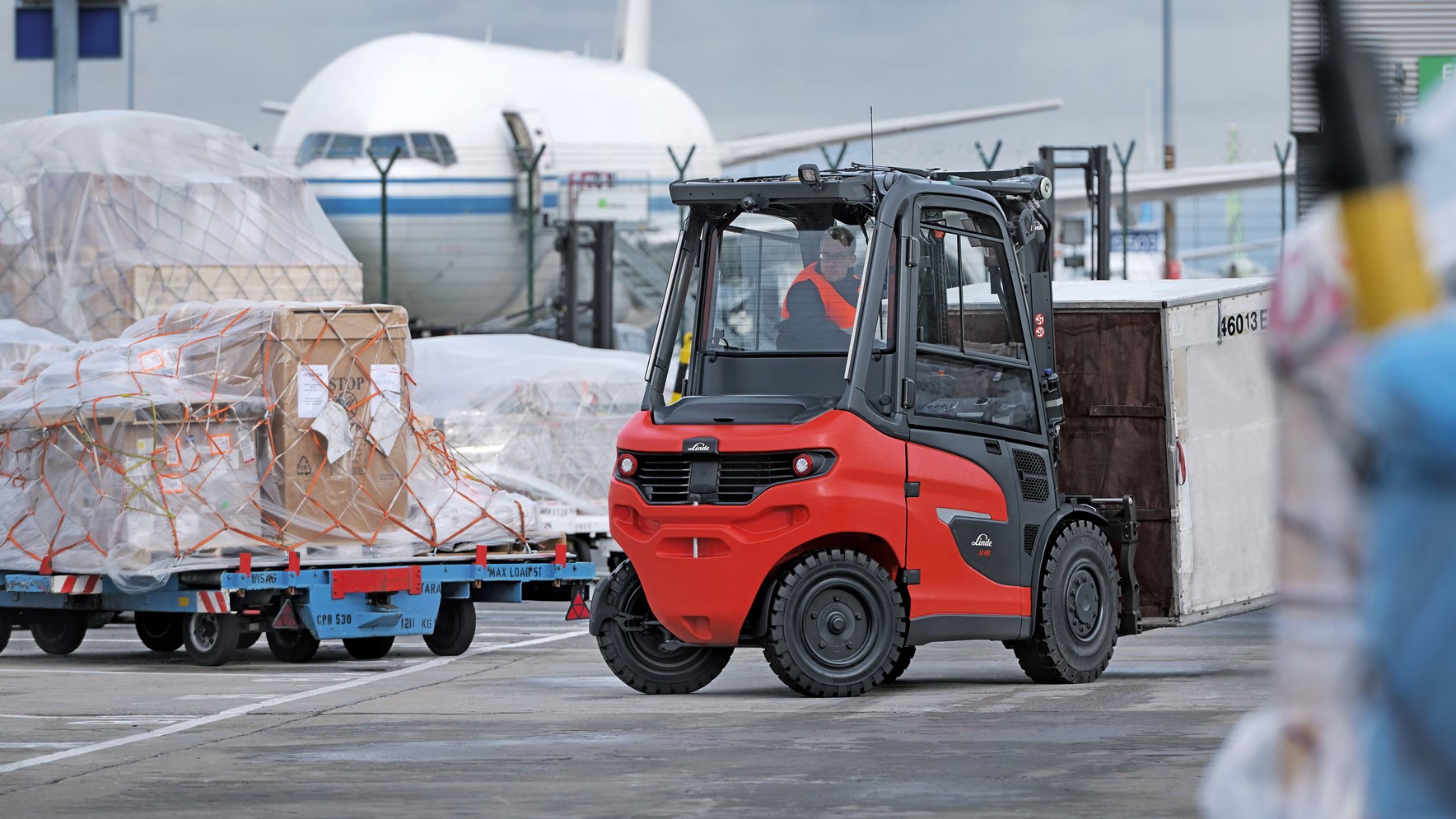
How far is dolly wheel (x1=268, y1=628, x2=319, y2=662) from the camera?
15.0m

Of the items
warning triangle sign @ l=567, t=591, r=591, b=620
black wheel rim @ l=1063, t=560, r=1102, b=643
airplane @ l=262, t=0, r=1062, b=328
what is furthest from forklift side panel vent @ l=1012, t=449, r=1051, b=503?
airplane @ l=262, t=0, r=1062, b=328

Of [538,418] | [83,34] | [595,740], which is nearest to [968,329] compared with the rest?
[595,740]

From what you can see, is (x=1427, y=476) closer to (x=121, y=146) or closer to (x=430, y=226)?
(x=121, y=146)

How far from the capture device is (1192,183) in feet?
137

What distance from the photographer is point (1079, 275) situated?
61750 millimetres

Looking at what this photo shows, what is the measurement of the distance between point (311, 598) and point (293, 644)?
46.3 inches

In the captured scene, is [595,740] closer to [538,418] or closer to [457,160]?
[538,418]

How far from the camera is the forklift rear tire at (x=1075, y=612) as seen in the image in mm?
11758

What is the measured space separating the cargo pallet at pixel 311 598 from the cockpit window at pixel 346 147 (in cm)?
2131

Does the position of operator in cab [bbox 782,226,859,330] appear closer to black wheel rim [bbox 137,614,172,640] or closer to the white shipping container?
the white shipping container

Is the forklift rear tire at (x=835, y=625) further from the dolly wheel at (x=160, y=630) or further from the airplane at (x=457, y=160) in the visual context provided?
the airplane at (x=457, y=160)

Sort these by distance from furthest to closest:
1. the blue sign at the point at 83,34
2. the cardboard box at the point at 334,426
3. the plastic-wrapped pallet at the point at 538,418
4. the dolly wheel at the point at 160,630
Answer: the plastic-wrapped pallet at the point at 538,418, the blue sign at the point at 83,34, the dolly wheel at the point at 160,630, the cardboard box at the point at 334,426

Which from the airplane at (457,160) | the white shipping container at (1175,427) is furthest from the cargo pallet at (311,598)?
the airplane at (457,160)

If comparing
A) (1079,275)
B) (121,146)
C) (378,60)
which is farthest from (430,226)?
(1079,275)
